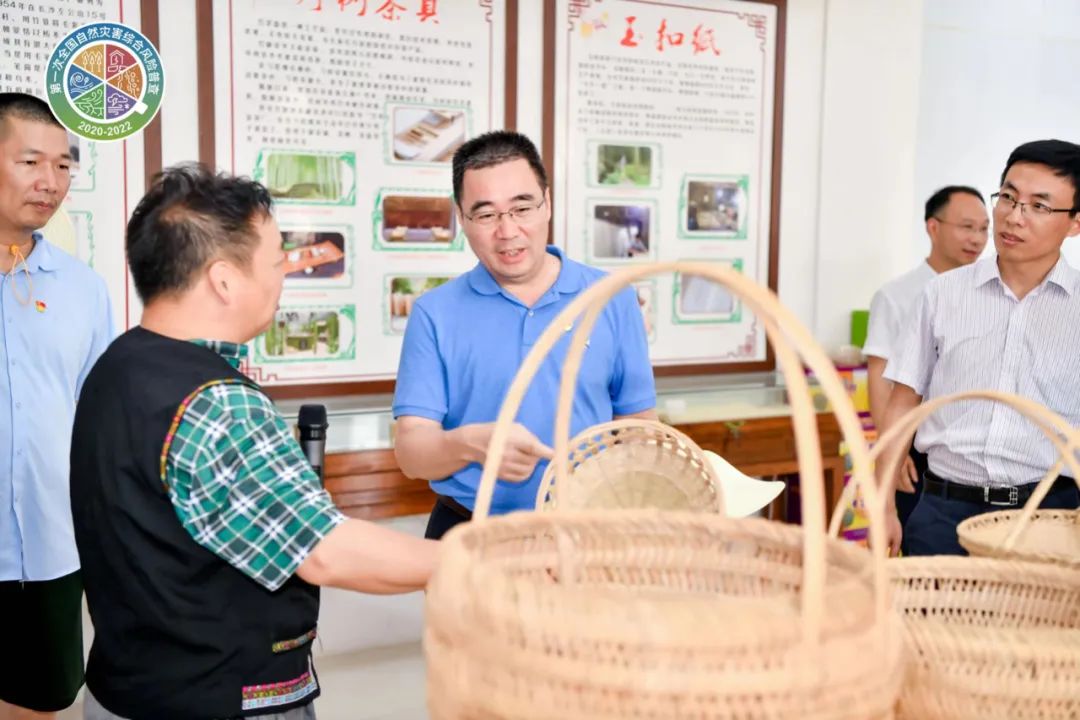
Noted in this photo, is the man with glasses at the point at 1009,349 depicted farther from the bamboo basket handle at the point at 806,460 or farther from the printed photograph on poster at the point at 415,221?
the printed photograph on poster at the point at 415,221

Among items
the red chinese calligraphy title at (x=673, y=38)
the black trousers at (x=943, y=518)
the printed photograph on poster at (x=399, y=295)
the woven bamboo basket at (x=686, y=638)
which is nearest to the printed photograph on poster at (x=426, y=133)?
the printed photograph on poster at (x=399, y=295)

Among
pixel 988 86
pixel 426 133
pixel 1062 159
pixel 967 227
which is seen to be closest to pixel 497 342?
pixel 1062 159

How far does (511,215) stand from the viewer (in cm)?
204

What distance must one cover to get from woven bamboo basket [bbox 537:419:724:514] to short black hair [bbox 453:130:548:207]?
23.1 inches

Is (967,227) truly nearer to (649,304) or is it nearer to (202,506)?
(649,304)

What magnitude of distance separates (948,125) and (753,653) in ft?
15.3

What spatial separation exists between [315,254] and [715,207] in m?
1.59

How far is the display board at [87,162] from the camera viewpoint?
9.48 ft

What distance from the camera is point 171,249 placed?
133cm

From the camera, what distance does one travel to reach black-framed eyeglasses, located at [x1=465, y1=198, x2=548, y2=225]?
2.04 metres

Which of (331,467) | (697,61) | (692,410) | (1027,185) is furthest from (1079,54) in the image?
(331,467)

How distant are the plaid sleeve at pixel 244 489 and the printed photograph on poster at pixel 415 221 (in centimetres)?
229

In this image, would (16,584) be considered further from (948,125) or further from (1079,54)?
(1079,54)

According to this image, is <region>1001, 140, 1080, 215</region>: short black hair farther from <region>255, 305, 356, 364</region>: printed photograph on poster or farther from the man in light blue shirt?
the man in light blue shirt
